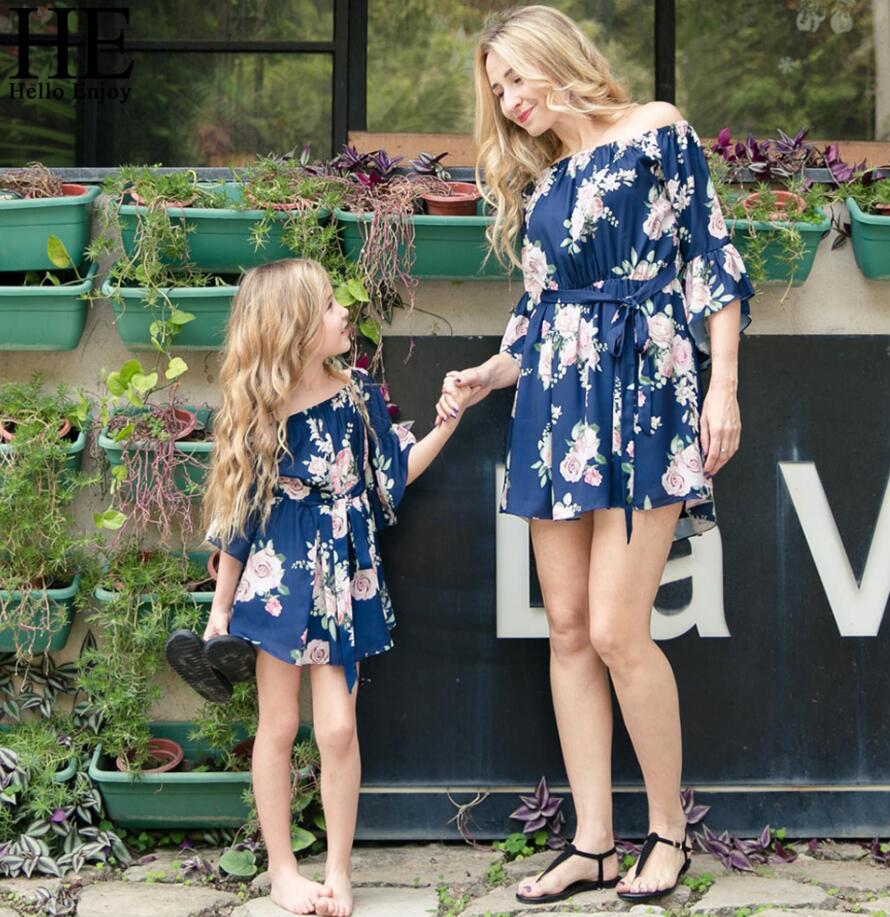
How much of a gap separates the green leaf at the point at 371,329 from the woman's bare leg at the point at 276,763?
749mm

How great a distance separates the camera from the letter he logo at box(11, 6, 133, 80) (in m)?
5.73

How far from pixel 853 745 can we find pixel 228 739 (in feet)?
4.51

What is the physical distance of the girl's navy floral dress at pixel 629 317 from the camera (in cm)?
244

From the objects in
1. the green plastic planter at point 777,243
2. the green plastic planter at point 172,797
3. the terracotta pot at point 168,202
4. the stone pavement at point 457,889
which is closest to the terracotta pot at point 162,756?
the green plastic planter at point 172,797

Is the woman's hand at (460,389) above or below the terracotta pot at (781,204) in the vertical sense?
below

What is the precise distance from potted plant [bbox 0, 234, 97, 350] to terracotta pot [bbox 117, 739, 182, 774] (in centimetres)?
90

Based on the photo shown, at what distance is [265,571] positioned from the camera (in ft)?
8.46

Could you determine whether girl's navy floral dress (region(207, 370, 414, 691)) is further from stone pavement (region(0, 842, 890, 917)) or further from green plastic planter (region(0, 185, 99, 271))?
green plastic planter (region(0, 185, 99, 271))

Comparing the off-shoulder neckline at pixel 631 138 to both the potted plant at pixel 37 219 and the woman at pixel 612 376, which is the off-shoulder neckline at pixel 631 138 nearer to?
the woman at pixel 612 376

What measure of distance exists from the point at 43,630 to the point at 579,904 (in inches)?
49.8

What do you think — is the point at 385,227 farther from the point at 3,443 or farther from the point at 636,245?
the point at 3,443

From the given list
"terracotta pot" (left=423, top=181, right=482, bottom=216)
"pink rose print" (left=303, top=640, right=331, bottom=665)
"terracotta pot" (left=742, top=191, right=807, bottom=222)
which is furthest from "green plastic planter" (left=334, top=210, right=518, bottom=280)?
"pink rose print" (left=303, top=640, right=331, bottom=665)

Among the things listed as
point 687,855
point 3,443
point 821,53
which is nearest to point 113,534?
point 3,443

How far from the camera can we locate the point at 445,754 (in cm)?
296
